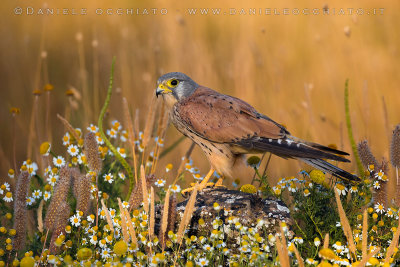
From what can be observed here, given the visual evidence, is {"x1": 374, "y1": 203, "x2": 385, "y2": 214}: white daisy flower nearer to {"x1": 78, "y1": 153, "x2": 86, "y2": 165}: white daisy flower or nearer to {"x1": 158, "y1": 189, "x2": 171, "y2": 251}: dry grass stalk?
{"x1": 158, "y1": 189, "x2": 171, "y2": 251}: dry grass stalk

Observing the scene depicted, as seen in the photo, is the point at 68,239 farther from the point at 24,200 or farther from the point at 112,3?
→ the point at 112,3

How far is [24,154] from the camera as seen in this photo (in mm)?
4812

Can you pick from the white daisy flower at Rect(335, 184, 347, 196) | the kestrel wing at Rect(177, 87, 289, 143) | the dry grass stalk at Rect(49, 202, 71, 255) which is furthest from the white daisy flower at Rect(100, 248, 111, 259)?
the white daisy flower at Rect(335, 184, 347, 196)

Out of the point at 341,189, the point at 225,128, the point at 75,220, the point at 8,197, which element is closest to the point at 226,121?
the point at 225,128

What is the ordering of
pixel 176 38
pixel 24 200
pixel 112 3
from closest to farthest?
pixel 24 200 → pixel 176 38 → pixel 112 3

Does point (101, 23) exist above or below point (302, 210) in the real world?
above

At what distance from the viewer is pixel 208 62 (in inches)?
205

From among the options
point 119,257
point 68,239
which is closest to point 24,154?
point 68,239

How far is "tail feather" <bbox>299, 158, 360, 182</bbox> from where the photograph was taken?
268 centimetres

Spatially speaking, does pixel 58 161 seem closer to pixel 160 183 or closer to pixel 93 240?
pixel 160 183

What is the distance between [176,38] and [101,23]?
5.98 feet

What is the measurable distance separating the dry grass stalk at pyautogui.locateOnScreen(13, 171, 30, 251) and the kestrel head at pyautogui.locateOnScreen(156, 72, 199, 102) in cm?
121

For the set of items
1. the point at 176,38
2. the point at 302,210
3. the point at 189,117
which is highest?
the point at 176,38

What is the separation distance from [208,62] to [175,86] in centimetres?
179
